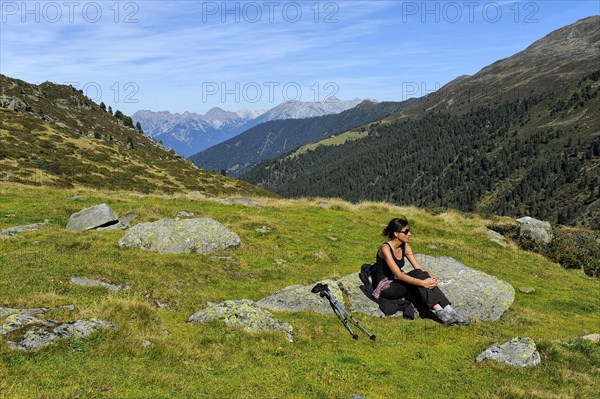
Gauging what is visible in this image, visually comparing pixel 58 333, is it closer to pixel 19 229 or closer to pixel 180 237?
pixel 180 237

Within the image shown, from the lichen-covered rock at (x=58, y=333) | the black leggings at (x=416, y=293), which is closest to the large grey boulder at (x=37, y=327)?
the lichen-covered rock at (x=58, y=333)

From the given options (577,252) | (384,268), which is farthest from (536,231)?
(384,268)

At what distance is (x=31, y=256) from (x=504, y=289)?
69.1 ft

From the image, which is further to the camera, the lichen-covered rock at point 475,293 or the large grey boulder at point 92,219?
the large grey boulder at point 92,219

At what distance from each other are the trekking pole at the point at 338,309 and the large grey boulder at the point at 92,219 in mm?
16185

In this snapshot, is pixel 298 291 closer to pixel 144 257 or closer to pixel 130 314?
pixel 130 314

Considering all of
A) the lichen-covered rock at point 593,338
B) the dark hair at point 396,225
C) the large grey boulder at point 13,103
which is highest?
the large grey boulder at point 13,103

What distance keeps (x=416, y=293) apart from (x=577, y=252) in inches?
922

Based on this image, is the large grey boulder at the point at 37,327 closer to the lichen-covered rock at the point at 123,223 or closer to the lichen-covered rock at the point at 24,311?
the lichen-covered rock at the point at 24,311

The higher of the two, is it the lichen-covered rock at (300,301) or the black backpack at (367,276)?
the black backpack at (367,276)

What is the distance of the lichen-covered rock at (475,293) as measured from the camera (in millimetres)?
15273

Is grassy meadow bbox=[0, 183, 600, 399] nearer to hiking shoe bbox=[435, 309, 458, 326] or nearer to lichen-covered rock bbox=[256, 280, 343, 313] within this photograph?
hiking shoe bbox=[435, 309, 458, 326]

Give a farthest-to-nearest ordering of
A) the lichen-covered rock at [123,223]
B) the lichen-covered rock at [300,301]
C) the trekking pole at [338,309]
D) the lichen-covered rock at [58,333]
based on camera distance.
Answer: the lichen-covered rock at [123,223] < the lichen-covered rock at [300,301] < the trekking pole at [338,309] < the lichen-covered rock at [58,333]

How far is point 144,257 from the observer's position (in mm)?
19000
